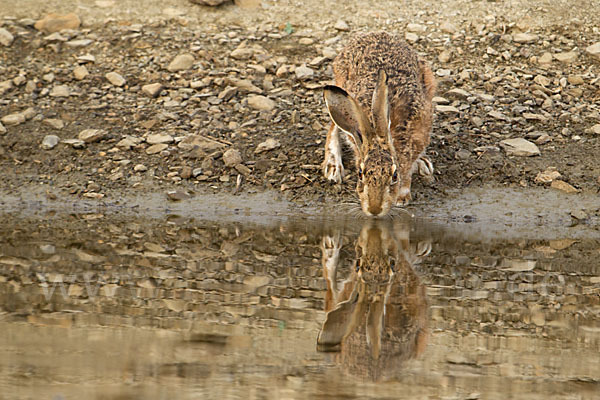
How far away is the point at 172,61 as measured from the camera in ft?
34.0

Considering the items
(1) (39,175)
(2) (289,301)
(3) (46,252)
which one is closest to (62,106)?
(1) (39,175)

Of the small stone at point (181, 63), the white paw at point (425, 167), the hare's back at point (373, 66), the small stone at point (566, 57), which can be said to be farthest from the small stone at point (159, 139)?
the small stone at point (566, 57)

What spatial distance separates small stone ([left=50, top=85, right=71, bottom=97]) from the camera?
9.84m

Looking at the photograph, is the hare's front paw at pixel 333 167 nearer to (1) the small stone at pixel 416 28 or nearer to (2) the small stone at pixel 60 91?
(1) the small stone at pixel 416 28

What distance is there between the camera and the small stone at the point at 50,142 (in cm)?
917

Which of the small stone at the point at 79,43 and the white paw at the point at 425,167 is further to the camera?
the small stone at the point at 79,43

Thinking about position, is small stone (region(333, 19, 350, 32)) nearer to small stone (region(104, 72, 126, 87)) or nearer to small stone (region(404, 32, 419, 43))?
small stone (region(404, 32, 419, 43))

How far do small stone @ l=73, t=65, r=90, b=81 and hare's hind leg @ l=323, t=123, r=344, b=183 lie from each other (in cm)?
326

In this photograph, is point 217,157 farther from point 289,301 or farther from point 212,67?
point 289,301

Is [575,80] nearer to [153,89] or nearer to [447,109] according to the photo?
[447,109]

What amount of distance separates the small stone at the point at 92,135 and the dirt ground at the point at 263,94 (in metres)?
0.06

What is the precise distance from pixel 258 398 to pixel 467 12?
8.49m

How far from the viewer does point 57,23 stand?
11.1 metres

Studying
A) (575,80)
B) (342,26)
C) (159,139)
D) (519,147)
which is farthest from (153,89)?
(575,80)
